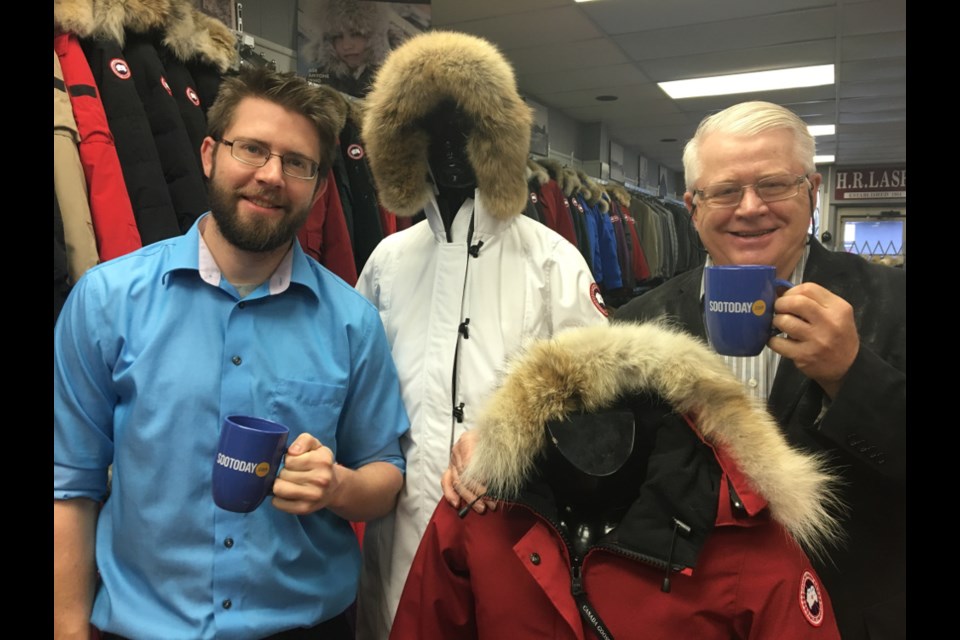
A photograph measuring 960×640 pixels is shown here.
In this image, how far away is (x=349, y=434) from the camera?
1.48 metres

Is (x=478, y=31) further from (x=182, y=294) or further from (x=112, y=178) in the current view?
(x=182, y=294)

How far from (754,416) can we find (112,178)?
1.74 m

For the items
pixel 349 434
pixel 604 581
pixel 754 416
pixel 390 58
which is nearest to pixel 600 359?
pixel 754 416

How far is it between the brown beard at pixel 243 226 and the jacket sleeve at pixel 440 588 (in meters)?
0.64

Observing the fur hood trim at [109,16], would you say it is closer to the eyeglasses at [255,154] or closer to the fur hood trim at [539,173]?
the eyeglasses at [255,154]

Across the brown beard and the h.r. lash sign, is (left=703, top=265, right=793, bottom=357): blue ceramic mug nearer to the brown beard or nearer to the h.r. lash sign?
the brown beard

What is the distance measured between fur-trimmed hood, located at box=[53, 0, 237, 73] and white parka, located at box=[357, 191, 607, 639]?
1197 mm

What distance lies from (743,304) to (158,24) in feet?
6.59

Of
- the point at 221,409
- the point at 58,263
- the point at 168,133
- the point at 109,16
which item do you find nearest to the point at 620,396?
the point at 221,409

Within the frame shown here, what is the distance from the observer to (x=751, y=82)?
274 inches

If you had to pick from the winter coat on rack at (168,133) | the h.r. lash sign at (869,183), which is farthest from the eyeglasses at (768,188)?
the h.r. lash sign at (869,183)

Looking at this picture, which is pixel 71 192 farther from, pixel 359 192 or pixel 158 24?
pixel 359 192
